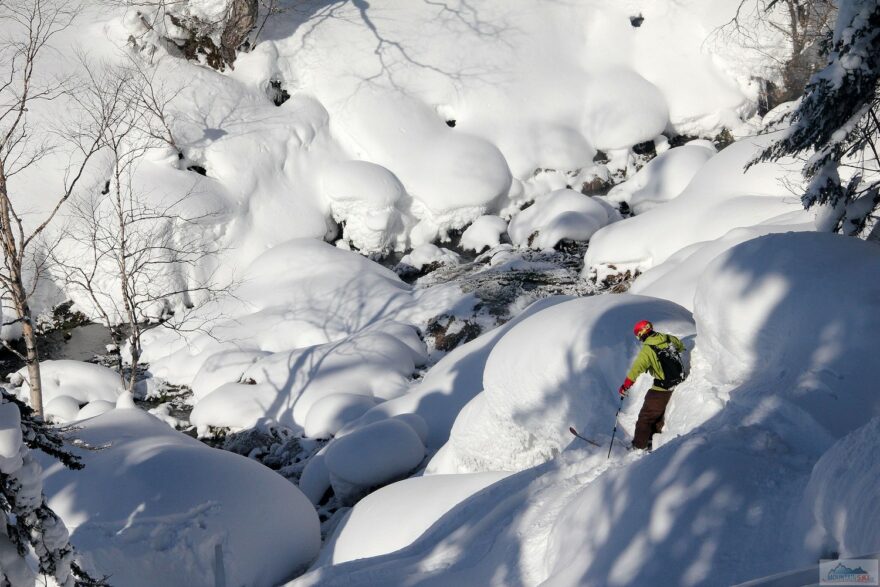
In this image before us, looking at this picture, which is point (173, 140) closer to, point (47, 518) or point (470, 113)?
point (470, 113)

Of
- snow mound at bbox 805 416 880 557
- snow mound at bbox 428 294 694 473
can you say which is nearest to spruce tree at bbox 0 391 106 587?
snow mound at bbox 805 416 880 557

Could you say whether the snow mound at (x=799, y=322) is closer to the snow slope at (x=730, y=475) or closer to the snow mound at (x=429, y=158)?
the snow slope at (x=730, y=475)

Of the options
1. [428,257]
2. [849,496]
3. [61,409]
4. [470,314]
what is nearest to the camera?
[849,496]

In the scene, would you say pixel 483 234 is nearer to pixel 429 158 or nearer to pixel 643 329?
pixel 429 158

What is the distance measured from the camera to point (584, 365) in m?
7.04

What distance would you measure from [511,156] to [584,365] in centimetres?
1418

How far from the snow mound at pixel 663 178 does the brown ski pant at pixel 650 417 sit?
12662 mm

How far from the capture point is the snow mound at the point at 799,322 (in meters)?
4.68

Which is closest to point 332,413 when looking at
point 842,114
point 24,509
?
point 24,509

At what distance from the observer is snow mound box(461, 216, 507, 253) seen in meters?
18.4

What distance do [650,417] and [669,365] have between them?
0.46m

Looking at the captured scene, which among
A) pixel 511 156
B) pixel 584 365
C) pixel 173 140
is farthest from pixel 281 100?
pixel 584 365

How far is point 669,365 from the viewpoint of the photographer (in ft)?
19.8

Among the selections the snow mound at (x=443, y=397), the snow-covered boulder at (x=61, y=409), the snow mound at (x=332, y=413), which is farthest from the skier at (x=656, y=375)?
the snow-covered boulder at (x=61, y=409)
